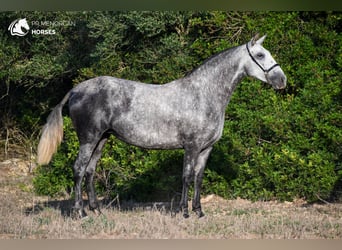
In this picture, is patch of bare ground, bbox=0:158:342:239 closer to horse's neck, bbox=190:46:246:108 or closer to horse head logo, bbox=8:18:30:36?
horse's neck, bbox=190:46:246:108

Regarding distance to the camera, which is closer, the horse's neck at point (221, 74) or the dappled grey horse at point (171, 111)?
the dappled grey horse at point (171, 111)

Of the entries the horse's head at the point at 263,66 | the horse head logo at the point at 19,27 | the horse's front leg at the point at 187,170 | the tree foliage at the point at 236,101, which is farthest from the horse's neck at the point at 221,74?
the horse head logo at the point at 19,27

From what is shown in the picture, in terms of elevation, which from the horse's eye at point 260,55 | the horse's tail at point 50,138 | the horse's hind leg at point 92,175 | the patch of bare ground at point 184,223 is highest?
the horse's eye at point 260,55

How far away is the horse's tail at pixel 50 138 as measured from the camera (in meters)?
6.77

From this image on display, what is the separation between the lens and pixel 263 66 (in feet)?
21.9

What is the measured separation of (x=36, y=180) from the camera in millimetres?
9562

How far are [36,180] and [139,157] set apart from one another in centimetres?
195

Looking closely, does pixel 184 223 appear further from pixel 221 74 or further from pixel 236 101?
pixel 236 101

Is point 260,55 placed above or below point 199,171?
above

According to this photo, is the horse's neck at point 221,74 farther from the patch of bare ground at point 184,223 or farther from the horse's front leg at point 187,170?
the patch of bare ground at point 184,223

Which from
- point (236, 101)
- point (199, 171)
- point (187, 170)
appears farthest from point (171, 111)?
point (236, 101)

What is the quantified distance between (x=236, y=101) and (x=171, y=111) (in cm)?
249

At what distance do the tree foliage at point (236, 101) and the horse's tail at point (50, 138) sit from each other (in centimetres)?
215
